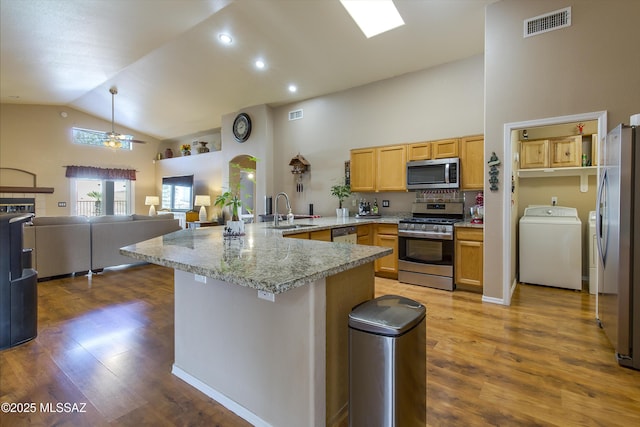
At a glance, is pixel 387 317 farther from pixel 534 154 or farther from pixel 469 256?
pixel 534 154

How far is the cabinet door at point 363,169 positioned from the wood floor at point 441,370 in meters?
2.27

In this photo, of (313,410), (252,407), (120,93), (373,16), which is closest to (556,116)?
(373,16)

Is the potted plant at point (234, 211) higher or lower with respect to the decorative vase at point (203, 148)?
lower

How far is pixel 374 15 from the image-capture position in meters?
3.93

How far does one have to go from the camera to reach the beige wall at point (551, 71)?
281 cm

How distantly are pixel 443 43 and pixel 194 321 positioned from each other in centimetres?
443

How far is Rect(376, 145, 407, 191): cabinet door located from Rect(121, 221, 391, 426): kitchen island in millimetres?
3047

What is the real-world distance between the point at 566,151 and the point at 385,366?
14.4ft

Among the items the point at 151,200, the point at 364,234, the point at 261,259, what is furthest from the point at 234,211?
the point at 151,200

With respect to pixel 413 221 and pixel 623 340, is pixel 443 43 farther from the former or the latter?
pixel 623 340

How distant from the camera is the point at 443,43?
4031mm

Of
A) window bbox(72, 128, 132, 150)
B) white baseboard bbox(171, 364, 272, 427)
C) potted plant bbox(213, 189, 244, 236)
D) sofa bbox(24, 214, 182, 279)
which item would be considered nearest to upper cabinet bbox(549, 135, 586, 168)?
potted plant bbox(213, 189, 244, 236)

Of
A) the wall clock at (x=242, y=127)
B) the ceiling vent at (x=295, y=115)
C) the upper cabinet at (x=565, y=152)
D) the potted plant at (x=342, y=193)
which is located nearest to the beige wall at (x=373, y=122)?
the ceiling vent at (x=295, y=115)

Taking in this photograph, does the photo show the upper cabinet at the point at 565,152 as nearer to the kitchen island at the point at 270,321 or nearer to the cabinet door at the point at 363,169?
the cabinet door at the point at 363,169
